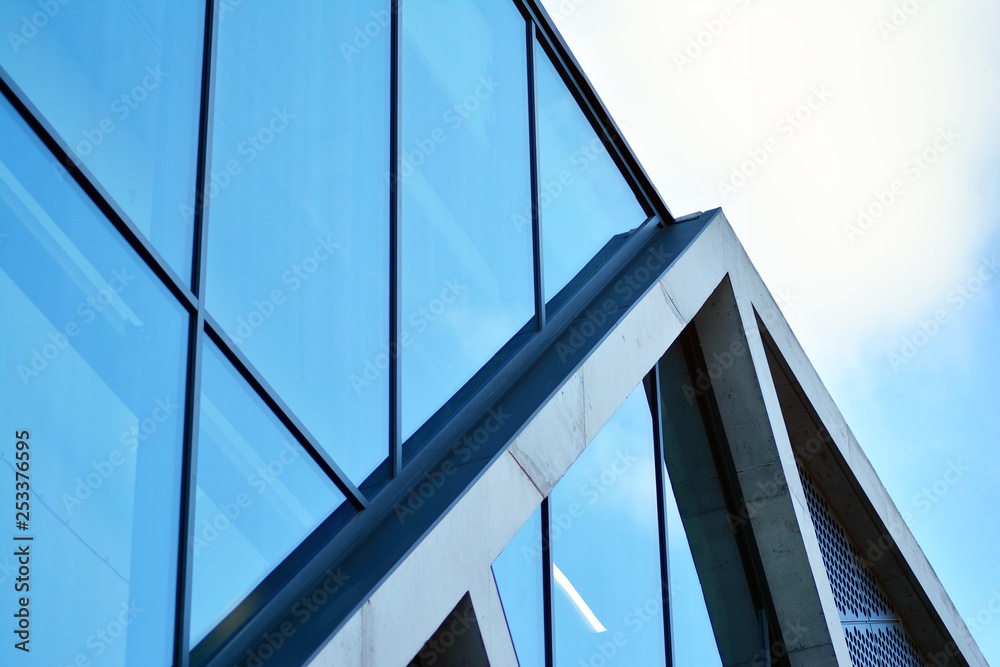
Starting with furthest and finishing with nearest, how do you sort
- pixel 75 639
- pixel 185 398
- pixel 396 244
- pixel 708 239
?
pixel 708 239 → pixel 396 244 → pixel 185 398 → pixel 75 639

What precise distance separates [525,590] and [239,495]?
3.02 metres

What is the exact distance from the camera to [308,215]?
295 inches

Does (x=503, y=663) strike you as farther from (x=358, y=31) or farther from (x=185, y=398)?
(x=358, y=31)

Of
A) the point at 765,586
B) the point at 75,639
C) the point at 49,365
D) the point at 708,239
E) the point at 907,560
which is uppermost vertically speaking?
the point at 708,239

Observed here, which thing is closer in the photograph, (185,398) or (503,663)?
(185,398)

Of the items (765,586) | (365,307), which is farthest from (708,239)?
(365,307)

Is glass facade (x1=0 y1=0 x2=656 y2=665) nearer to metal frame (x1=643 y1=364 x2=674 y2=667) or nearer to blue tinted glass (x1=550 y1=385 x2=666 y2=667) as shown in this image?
blue tinted glass (x1=550 y1=385 x2=666 y2=667)

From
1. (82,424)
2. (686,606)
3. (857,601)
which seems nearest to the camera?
(82,424)

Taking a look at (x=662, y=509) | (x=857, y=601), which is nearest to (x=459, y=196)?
(x=662, y=509)

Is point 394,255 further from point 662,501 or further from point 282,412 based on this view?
point 662,501

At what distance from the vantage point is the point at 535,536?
9.14 metres

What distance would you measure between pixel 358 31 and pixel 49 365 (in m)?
4.08

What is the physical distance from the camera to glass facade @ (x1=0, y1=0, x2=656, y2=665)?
545 centimetres

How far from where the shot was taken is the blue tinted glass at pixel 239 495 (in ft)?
20.0
